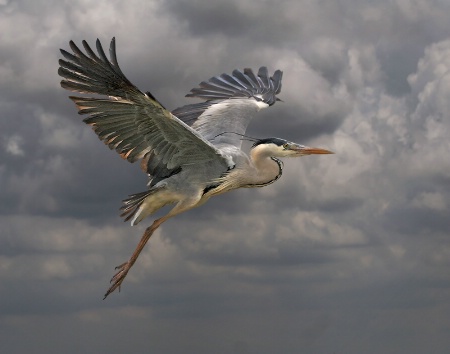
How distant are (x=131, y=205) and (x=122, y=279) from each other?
4.33 feet

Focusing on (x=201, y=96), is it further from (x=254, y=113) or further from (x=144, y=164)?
(x=144, y=164)

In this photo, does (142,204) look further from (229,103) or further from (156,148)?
(229,103)

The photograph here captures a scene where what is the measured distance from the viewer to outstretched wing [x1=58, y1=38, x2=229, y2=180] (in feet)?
40.8

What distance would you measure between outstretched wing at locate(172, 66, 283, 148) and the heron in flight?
26.6 inches

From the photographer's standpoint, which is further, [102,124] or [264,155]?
[264,155]

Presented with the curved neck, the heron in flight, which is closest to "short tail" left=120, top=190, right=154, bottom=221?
the heron in flight

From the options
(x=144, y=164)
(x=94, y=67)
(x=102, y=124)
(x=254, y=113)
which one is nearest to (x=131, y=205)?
(x=144, y=164)

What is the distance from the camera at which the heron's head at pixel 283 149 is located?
1448 centimetres

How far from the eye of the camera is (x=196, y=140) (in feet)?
43.8

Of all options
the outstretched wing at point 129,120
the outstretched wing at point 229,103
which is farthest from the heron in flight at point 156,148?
the outstretched wing at point 229,103

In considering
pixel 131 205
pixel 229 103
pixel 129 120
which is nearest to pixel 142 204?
pixel 131 205

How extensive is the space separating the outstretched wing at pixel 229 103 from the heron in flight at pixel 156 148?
68 cm

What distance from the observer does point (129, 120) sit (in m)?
13.2

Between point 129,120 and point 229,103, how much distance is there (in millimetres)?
5087
